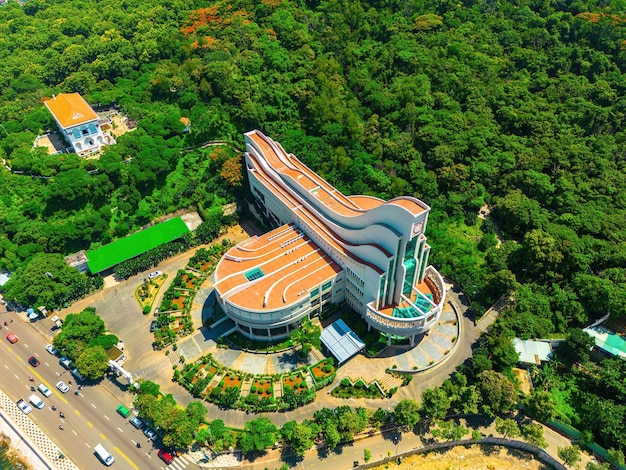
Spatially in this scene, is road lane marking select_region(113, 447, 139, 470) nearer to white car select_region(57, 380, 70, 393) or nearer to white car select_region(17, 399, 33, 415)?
white car select_region(57, 380, 70, 393)

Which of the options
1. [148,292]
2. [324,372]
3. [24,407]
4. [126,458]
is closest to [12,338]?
[24,407]

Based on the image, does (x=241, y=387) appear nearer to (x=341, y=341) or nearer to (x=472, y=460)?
(x=341, y=341)

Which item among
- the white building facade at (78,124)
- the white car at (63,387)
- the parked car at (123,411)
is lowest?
the parked car at (123,411)

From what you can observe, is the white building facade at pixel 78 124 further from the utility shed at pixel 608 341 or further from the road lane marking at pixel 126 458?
the utility shed at pixel 608 341

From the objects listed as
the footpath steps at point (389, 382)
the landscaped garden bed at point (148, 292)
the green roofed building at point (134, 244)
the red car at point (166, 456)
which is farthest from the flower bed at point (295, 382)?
the green roofed building at point (134, 244)

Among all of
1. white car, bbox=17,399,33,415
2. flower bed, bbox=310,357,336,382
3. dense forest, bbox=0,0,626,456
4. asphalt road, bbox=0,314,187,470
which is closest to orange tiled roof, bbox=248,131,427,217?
dense forest, bbox=0,0,626,456
